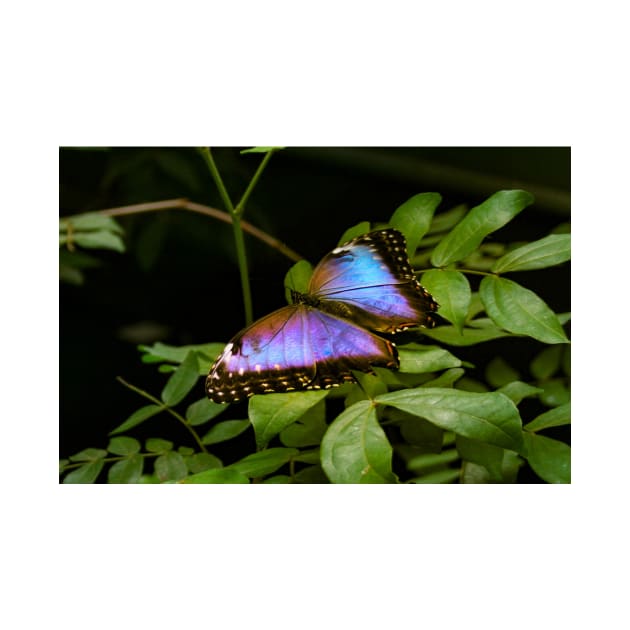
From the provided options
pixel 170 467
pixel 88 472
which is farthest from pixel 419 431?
pixel 88 472

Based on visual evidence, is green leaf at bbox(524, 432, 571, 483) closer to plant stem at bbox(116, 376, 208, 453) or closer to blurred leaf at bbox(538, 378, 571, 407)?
blurred leaf at bbox(538, 378, 571, 407)

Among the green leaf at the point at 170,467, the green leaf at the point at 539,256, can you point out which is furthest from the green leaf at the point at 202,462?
the green leaf at the point at 539,256

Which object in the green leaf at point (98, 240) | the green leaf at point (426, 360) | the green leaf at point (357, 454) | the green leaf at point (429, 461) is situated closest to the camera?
the green leaf at point (357, 454)

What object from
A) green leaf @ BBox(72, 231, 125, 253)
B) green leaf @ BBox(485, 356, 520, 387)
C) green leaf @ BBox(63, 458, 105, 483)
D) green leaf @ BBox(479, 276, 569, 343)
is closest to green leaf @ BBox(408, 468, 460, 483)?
green leaf @ BBox(485, 356, 520, 387)

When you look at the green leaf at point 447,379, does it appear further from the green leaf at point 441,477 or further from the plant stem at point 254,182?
the plant stem at point 254,182

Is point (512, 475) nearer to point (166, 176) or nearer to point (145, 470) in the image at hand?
point (145, 470)

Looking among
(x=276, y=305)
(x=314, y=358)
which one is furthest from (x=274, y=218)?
(x=314, y=358)
